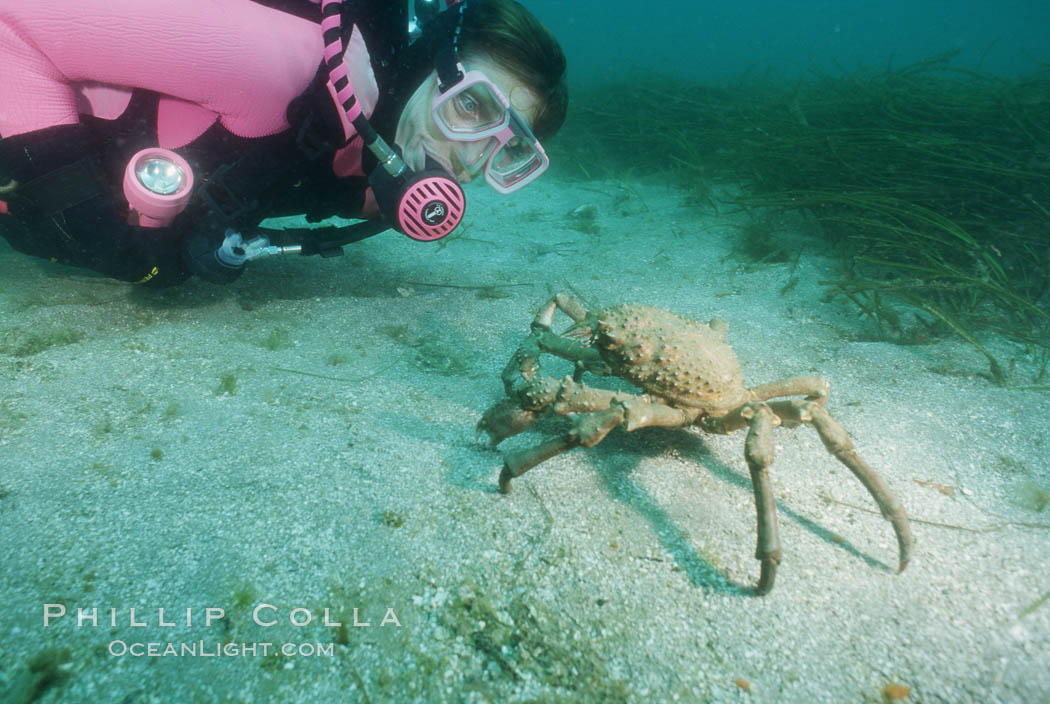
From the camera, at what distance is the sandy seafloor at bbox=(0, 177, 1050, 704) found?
131 cm

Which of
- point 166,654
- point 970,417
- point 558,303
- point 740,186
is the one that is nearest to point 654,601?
point 166,654

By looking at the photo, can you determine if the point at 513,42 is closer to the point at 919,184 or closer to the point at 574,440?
the point at 574,440

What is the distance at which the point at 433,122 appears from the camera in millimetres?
2916

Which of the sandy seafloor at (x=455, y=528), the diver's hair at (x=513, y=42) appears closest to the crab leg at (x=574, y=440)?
the sandy seafloor at (x=455, y=528)

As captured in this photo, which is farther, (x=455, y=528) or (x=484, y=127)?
(x=484, y=127)

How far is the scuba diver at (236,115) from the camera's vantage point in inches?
86.1

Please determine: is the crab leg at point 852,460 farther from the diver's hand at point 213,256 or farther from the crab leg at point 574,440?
the diver's hand at point 213,256

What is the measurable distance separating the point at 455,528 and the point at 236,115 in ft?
7.90

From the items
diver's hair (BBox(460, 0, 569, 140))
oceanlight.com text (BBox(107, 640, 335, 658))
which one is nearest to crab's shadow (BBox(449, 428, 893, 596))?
oceanlight.com text (BBox(107, 640, 335, 658))

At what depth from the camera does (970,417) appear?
2.40 meters

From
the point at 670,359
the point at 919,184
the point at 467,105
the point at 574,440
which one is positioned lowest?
the point at 574,440

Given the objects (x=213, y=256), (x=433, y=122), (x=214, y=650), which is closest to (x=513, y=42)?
(x=433, y=122)

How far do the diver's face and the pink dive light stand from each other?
1175 millimetres

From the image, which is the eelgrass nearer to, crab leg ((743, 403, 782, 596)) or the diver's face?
crab leg ((743, 403, 782, 596))
